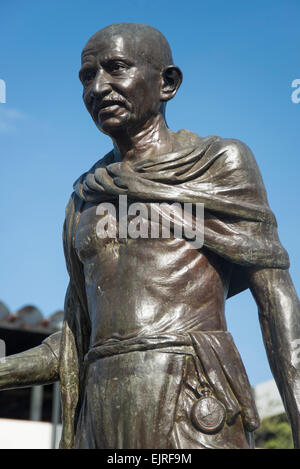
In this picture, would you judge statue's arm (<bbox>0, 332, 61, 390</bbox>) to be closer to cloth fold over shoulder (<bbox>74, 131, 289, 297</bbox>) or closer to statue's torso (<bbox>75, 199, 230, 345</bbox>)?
statue's torso (<bbox>75, 199, 230, 345</bbox>)

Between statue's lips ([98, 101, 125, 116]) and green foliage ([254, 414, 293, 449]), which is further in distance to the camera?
green foliage ([254, 414, 293, 449])

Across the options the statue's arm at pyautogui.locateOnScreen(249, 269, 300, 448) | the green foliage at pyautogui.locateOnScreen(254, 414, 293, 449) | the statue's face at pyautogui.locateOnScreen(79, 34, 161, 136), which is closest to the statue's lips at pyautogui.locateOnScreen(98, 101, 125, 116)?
the statue's face at pyautogui.locateOnScreen(79, 34, 161, 136)

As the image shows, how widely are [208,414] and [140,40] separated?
205 centimetres

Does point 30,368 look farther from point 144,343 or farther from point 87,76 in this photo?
point 87,76

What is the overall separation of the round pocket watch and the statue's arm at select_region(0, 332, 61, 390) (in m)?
1.01

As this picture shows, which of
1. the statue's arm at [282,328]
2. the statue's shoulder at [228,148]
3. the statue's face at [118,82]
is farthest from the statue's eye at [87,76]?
the statue's arm at [282,328]

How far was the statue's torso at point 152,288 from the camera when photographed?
3.92 meters

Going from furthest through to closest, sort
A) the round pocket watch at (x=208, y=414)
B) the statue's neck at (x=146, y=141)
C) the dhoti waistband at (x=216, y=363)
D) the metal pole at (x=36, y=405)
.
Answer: the metal pole at (x=36, y=405), the statue's neck at (x=146, y=141), the dhoti waistband at (x=216, y=363), the round pocket watch at (x=208, y=414)

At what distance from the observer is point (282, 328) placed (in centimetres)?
398

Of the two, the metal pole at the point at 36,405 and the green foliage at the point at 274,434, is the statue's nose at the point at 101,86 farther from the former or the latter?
the green foliage at the point at 274,434

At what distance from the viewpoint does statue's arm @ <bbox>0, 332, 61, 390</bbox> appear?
4.29 metres

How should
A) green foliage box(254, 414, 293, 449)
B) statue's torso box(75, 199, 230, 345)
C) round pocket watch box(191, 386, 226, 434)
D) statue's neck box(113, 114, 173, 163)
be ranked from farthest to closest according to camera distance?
green foliage box(254, 414, 293, 449)
statue's neck box(113, 114, 173, 163)
statue's torso box(75, 199, 230, 345)
round pocket watch box(191, 386, 226, 434)

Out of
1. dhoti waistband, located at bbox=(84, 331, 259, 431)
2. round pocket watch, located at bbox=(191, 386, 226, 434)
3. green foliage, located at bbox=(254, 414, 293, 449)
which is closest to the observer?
round pocket watch, located at bbox=(191, 386, 226, 434)

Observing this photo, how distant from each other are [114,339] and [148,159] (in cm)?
102
